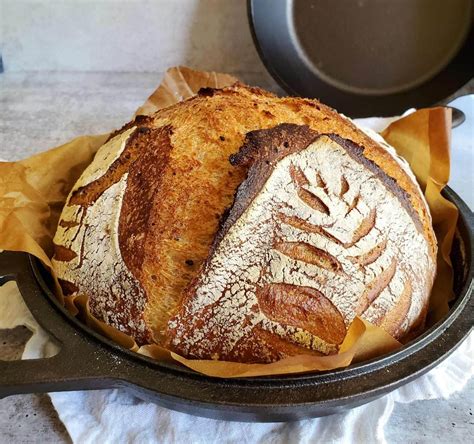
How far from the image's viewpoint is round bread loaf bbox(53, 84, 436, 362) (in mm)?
646

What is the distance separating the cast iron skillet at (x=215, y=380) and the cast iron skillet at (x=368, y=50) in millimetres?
978

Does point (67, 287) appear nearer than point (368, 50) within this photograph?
Yes

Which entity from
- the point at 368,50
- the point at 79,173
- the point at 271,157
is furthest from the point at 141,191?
the point at 368,50

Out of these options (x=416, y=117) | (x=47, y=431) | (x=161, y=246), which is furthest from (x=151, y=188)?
(x=416, y=117)

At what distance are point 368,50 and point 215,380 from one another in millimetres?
1132

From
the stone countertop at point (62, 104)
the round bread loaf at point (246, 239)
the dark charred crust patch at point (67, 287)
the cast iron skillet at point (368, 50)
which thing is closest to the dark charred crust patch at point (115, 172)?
the round bread loaf at point (246, 239)

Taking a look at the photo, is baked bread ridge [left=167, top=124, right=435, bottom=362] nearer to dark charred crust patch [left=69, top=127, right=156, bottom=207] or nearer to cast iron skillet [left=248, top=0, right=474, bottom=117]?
dark charred crust patch [left=69, top=127, right=156, bottom=207]

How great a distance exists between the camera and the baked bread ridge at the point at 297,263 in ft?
2.11

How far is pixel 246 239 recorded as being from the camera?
655 mm

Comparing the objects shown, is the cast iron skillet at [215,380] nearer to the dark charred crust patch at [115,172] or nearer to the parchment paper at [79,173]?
the parchment paper at [79,173]

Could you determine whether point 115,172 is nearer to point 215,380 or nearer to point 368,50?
point 215,380

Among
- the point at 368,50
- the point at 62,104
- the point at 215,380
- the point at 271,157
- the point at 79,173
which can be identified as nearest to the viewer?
the point at 215,380

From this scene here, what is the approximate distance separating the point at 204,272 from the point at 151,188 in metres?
0.13

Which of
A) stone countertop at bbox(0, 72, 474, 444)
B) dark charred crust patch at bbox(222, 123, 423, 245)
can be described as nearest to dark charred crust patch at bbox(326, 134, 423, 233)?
dark charred crust patch at bbox(222, 123, 423, 245)
